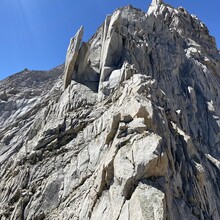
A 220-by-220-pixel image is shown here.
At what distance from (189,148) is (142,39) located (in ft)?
115

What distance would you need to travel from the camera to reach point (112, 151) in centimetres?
2511

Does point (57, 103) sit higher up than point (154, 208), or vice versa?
point (57, 103)

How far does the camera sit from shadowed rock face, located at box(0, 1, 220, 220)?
22.0 metres

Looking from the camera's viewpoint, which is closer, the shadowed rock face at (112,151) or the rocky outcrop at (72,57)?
the shadowed rock face at (112,151)

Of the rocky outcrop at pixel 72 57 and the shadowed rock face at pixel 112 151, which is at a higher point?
the rocky outcrop at pixel 72 57

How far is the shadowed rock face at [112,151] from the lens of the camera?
22.0 metres

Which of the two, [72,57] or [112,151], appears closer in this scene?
[112,151]

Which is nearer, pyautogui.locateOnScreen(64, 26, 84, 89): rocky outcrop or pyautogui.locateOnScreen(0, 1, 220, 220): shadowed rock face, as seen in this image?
pyautogui.locateOnScreen(0, 1, 220, 220): shadowed rock face

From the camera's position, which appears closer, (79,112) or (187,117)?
(79,112)

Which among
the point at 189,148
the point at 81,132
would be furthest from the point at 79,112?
the point at 189,148

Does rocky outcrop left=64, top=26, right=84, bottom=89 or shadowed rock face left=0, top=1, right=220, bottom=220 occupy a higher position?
rocky outcrop left=64, top=26, right=84, bottom=89

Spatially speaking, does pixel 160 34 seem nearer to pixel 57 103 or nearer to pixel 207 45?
pixel 207 45

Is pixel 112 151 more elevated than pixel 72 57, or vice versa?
pixel 72 57

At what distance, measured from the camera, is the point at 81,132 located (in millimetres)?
34906
